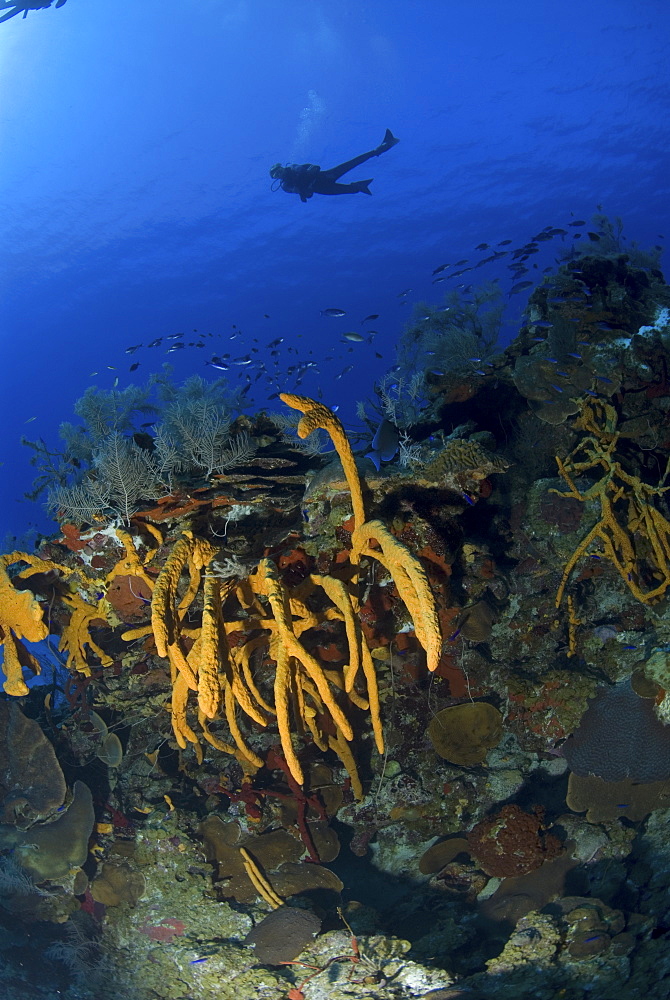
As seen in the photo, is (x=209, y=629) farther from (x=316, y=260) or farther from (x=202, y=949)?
(x=316, y=260)

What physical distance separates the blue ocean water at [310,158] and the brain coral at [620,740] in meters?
42.7

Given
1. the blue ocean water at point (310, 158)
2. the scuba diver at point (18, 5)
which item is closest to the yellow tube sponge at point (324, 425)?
the scuba diver at point (18, 5)

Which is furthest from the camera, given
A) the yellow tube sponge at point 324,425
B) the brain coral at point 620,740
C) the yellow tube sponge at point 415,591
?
the brain coral at point 620,740

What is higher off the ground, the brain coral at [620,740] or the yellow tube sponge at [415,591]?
the yellow tube sponge at [415,591]

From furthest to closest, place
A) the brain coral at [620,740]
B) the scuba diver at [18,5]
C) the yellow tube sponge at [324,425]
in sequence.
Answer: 1. the scuba diver at [18,5]
2. the brain coral at [620,740]
3. the yellow tube sponge at [324,425]

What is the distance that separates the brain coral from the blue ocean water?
42.7 m

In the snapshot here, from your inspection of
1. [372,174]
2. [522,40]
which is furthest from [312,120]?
[522,40]

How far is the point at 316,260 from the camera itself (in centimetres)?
5997

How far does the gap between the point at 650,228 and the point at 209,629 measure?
69.0 meters

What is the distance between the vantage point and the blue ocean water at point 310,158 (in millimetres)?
49250

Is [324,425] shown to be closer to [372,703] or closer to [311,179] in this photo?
[372,703]

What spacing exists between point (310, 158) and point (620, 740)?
82.2 metres

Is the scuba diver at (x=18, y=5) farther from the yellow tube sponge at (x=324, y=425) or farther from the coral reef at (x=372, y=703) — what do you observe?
the yellow tube sponge at (x=324, y=425)

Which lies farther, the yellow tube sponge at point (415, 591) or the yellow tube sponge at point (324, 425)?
the yellow tube sponge at point (324, 425)
